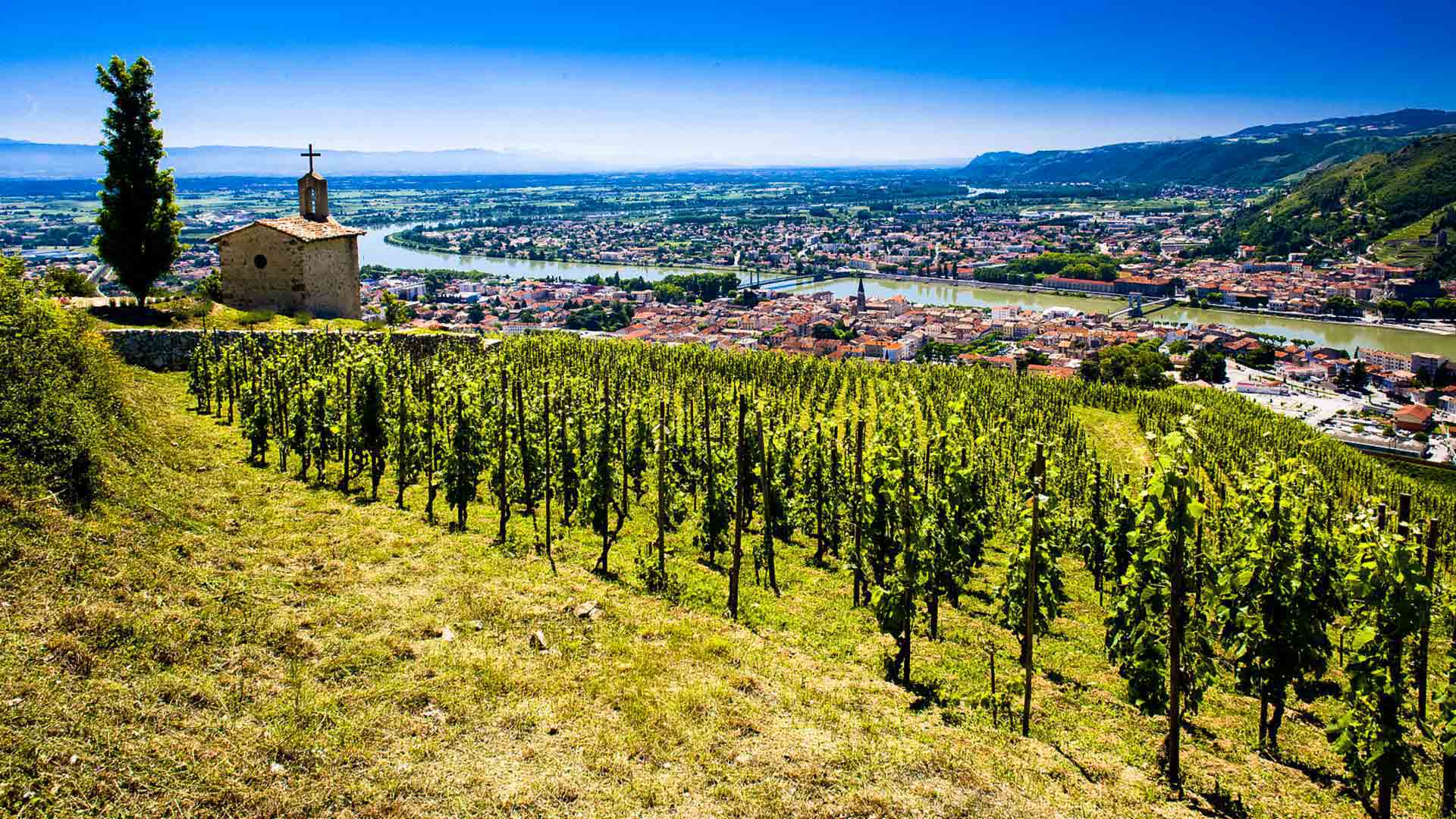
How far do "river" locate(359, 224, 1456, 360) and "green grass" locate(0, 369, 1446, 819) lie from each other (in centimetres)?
8689

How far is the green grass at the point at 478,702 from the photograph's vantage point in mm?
4992

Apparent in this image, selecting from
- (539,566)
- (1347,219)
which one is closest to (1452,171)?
(1347,219)

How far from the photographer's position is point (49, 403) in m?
8.40

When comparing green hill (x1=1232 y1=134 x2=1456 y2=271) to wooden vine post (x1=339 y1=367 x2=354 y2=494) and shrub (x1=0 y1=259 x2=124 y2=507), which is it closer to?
wooden vine post (x1=339 y1=367 x2=354 y2=494)

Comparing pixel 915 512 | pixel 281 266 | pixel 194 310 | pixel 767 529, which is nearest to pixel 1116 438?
pixel 767 529

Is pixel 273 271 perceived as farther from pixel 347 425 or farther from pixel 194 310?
pixel 347 425

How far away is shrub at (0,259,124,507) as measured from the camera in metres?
7.57

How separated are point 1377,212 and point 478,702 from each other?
530 feet

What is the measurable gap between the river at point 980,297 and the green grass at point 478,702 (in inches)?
3421

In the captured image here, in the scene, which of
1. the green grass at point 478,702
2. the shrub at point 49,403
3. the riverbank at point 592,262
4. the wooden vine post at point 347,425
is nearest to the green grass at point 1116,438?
the green grass at point 478,702

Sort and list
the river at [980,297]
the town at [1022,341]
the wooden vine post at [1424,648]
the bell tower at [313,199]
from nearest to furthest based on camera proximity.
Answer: the wooden vine post at [1424,648], the bell tower at [313,199], the town at [1022,341], the river at [980,297]

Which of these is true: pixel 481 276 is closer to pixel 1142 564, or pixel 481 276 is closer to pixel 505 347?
pixel 505 347

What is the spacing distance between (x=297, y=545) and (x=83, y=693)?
3.72 meters

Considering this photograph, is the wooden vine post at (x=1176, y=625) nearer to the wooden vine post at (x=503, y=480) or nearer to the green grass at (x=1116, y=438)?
the wooden vine post at (x=503, y=480)
